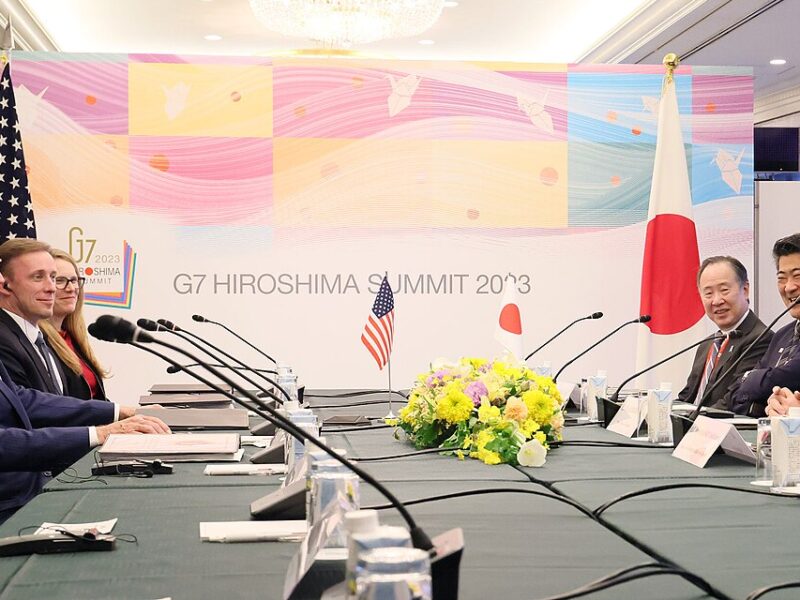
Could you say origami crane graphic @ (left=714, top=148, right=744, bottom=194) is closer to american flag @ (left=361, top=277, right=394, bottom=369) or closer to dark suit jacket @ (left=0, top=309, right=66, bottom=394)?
american flag @ (left=361, top=277, right=394, bottom=369)

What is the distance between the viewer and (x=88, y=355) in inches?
165

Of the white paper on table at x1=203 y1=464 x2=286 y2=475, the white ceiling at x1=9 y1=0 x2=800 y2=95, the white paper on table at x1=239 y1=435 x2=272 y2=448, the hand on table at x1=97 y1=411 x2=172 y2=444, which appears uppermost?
the white ceiling at x1=9 y1=0 x2=800 y2=95

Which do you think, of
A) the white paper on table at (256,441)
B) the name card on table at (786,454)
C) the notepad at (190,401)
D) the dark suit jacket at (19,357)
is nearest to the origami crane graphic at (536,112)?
the notepad at (190,401)

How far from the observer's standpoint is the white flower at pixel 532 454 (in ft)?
7.48

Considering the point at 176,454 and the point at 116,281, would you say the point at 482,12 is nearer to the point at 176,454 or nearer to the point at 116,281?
the point at 116,281

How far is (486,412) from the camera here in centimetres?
237

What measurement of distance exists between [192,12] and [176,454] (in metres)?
5.53

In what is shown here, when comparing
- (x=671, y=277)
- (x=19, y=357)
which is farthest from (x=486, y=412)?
(x=671, y=277)

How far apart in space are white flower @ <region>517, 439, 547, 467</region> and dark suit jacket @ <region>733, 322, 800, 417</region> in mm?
1664

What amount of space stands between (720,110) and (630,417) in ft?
12.2

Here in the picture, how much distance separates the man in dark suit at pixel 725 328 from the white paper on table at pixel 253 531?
2.90 metres

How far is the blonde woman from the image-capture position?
3.87 meters

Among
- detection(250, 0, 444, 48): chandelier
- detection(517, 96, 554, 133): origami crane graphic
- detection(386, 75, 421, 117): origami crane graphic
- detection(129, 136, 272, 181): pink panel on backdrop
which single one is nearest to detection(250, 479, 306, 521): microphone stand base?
detection(129, 136, 272, 181): pink panel on backdrop

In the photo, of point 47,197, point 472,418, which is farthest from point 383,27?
point 472,418
